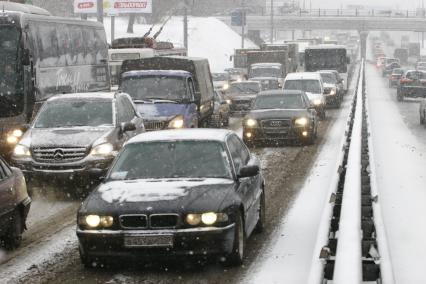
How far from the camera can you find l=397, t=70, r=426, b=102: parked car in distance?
1768 inches

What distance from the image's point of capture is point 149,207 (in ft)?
28.3

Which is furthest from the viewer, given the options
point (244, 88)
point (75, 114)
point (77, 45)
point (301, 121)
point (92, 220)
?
point (244, 88)

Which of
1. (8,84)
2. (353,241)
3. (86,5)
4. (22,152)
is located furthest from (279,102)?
(86,5)

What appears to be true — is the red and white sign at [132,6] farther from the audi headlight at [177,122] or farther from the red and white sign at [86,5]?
the audi headlight at [177,122]

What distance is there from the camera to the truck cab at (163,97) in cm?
2091

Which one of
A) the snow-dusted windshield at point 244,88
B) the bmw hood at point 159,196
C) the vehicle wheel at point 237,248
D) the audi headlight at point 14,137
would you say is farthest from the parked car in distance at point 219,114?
the vehicle wheel at point 237,248

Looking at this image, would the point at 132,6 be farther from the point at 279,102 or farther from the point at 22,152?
the point at 22,152

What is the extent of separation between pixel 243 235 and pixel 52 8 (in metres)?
115

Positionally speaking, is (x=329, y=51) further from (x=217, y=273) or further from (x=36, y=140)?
(x=217, y=273)

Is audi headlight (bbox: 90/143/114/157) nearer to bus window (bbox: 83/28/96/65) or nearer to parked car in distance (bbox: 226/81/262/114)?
bus window (bbox: 83/28/96/65)

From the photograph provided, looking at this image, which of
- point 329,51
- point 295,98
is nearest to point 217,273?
point 295,98

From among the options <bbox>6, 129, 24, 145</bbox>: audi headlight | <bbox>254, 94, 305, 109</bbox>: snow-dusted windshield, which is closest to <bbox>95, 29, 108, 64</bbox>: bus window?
<bbox>254, 94, 305, 109</bbox>: snow-dusted windshield

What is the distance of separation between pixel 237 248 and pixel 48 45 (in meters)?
13.4

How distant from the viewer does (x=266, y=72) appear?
1806 inches
